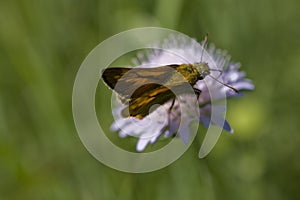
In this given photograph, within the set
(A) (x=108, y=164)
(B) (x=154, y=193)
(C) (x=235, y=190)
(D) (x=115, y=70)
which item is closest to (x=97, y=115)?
(A) (x=108, y=164)

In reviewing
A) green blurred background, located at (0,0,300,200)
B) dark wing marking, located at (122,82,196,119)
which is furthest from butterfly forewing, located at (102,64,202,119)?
green blurred background, located at (0,0,300,200)

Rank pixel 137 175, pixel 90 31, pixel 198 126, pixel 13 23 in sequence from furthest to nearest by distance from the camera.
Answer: pixel 90 31 < pixel 13 23 < pixel 137 175 < pixel 198 126

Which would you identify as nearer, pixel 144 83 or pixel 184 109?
pixel 144 83

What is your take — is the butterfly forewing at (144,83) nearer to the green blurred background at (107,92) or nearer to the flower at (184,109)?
the flower at (184,109)

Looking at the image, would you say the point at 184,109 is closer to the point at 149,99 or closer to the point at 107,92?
the point at 149,99

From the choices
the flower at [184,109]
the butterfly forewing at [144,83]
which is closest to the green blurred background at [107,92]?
the flower at [184,109]

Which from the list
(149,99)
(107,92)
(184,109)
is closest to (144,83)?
(149,99)

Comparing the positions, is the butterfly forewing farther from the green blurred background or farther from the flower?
the green blurred background

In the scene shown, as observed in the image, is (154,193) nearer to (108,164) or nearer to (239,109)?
(108,164)
